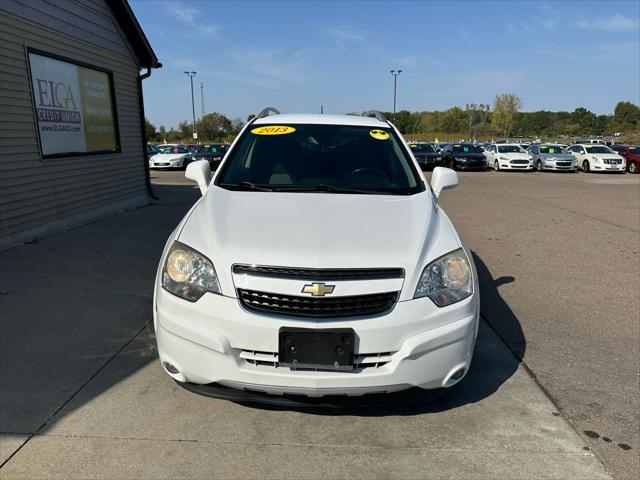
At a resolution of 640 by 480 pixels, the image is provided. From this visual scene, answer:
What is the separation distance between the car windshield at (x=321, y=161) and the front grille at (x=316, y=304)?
1158 millimetres

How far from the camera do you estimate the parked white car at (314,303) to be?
231cm

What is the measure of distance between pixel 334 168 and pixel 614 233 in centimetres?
708

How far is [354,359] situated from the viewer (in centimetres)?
233

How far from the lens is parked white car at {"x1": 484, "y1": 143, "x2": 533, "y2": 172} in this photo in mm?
25625

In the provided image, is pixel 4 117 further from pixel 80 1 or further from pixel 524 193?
pixel 524 193

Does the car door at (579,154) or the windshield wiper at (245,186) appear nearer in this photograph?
the windshield wiper at (245,186)

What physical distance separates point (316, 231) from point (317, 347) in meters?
0.67

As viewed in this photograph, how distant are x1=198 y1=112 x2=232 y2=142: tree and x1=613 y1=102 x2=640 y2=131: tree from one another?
69.7m

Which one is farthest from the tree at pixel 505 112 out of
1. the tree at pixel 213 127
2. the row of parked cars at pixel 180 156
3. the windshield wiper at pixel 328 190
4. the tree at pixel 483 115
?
the windshield wiper at pixel 328 190

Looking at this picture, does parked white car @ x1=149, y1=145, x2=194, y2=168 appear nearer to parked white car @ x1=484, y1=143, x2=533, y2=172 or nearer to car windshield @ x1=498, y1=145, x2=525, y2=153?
parked white car @ x1=484, y1=143, x2=533, y2=172

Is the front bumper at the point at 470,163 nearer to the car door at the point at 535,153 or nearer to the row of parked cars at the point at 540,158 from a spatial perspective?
the row of parked cars at the point at 540,158

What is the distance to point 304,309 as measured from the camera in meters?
2.33

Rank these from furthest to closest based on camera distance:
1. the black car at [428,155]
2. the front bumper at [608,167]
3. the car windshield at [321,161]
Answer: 1. the black car at [428,155]
2. the front bumper at [608,167]
3. the car windshield at [321,161]

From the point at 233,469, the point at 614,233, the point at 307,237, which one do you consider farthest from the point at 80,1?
the point at 614,233
